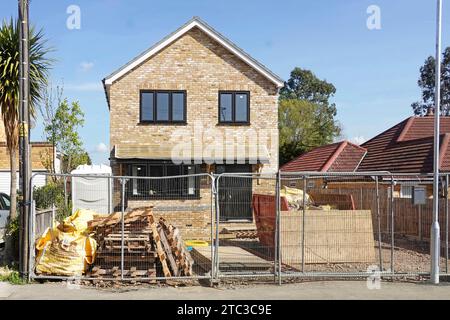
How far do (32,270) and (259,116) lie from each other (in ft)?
36.0

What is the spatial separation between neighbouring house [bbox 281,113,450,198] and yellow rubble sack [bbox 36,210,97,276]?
13855 millimetres

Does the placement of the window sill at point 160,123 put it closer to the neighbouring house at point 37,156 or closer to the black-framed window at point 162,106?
the black-framed window at point 162,106

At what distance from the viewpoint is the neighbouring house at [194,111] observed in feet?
59.4

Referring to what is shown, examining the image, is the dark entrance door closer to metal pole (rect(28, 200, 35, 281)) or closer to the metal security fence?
the metal security fence

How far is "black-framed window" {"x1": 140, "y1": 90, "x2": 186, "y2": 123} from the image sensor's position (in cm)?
1866

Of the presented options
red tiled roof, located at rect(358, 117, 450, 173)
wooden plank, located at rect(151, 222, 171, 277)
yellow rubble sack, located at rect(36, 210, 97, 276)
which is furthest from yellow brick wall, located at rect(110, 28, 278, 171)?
wooden plank, located at rect(151, 222, 171, 277)

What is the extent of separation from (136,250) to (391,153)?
17.6 meters

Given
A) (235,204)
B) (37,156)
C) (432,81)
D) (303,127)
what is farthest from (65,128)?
(432,81)

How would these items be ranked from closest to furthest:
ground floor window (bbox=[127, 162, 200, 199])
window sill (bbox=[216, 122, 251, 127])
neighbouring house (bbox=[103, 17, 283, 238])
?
ground floor window (bbox=[127, 162, 200, 199])
neighbouring house (bbox=[103, 17, 283, 238])
window sill (bbox=[216, 122, 251, 127])

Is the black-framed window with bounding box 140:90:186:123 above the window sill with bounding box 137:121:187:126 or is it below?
above

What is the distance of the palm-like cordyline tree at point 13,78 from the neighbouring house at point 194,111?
15.7 ft

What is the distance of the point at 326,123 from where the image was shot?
5450cm

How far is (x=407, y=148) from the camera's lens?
23.2 meters

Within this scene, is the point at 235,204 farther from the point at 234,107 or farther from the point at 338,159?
the point at 338,159
